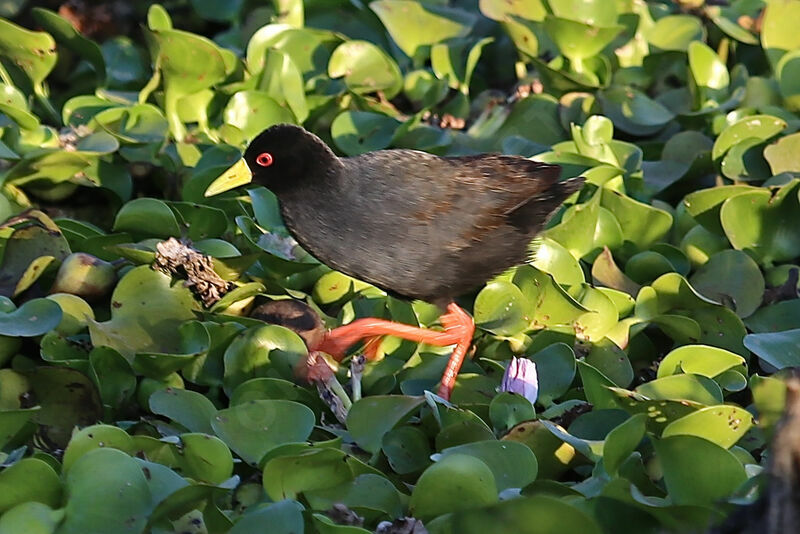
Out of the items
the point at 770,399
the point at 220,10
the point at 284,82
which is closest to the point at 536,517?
the point at 770,399

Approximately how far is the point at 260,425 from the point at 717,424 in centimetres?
112

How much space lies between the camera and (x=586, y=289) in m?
3.75

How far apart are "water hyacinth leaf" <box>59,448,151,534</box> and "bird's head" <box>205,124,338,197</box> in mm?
1447

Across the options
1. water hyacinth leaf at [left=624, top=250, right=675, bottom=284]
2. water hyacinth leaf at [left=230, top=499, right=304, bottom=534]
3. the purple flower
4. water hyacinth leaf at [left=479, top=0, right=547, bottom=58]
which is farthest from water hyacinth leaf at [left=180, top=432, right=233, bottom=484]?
water hyacinth leaf at [left=479, top=0, right=547, bottom=58]

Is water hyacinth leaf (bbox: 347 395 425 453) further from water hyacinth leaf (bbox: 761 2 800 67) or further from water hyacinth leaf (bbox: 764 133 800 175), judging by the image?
water hyacinth leaf (bbox: 761 2 800 67)

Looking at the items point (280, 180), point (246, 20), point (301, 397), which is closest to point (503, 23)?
point (246, 20)

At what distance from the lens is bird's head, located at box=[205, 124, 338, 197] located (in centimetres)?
388

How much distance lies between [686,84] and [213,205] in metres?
2.15

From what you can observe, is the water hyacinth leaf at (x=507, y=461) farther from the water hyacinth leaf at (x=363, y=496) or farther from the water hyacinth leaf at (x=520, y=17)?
the water hyacinth leaf at (x=520, y=17)

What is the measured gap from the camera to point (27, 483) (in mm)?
2672

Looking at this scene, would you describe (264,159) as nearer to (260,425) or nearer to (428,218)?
(428,218)

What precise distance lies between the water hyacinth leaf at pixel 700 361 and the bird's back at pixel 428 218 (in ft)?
1.97

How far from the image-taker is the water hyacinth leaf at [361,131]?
4750mm

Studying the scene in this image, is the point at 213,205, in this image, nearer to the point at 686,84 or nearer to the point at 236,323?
the point at 236,323
